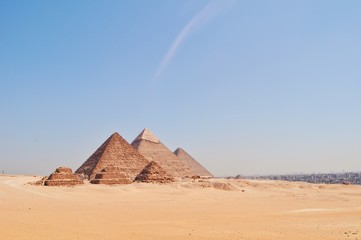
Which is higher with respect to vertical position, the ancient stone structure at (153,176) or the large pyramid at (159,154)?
the large pyramid at (159,154)

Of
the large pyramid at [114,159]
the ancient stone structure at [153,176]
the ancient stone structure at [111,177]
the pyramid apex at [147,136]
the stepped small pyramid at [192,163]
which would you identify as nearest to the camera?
the ancient stone structure at [111,177]

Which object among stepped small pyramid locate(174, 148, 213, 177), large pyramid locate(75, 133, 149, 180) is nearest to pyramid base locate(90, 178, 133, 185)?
large pyramid locate(75, 133, 149, 180)

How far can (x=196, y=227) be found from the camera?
467 inches

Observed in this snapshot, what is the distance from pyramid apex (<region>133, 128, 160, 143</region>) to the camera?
64.0m

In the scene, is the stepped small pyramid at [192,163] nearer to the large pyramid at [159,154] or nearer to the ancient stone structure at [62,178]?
the large pyramid at [159,154]

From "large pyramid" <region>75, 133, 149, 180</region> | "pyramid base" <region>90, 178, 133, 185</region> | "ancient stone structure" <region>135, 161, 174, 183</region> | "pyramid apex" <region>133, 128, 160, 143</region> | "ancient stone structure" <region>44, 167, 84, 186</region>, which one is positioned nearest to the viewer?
"ancient stone structure" <region>44, 167, 84, 186</region>

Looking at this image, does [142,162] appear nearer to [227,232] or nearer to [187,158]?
[187,158]

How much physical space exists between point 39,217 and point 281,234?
783 cm

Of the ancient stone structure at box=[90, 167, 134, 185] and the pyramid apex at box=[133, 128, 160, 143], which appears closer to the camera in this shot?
the ancient stone structure at box=[90, 167, 134, 185]

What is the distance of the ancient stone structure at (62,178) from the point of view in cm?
3138

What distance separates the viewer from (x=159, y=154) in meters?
61.1

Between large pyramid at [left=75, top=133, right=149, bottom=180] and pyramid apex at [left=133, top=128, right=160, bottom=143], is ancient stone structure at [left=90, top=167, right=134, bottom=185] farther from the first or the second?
pyramid apex at [left=133, top=128, right=160, bottom=143]

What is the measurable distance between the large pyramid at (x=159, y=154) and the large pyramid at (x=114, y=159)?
28.7 feet

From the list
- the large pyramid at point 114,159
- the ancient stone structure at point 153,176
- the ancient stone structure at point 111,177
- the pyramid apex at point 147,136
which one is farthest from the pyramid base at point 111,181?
the pyramid apex at point 147,136
